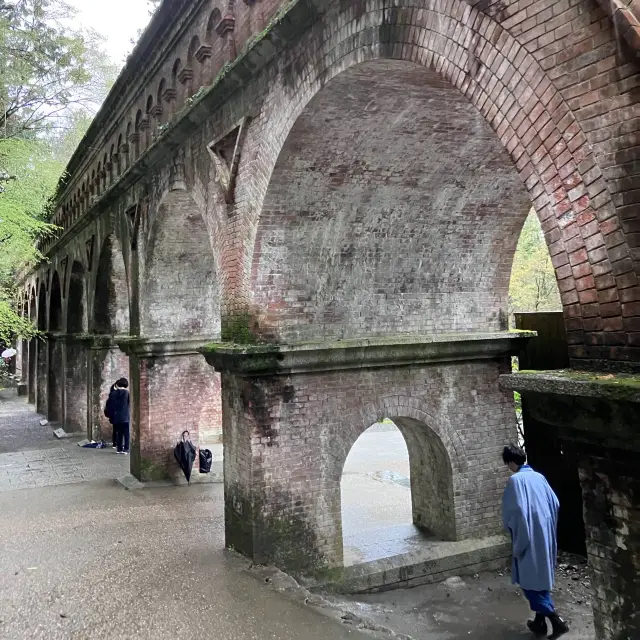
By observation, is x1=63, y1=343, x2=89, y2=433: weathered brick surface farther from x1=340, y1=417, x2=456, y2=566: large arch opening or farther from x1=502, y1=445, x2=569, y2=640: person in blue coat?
x1=502, y1=445, x2=569, y2=640: person in blue coat

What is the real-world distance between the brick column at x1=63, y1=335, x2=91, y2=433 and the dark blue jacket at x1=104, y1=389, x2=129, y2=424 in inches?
167

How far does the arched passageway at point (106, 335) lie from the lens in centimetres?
1458

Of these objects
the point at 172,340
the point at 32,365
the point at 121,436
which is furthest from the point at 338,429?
the point at 32,365

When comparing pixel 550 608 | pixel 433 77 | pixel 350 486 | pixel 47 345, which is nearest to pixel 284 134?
pixel 433 77

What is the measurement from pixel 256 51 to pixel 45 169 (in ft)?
32.6

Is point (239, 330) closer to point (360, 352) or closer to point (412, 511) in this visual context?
point (360, 352)

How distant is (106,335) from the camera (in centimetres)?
1449

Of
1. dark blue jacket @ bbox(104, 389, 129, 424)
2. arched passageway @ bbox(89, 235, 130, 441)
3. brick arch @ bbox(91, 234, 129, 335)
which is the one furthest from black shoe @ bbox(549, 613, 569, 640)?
brick arch @ bbox(91, 234, 129, 335)

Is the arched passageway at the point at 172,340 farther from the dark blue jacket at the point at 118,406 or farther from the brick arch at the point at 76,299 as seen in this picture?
the brick arch at the point at 76,299

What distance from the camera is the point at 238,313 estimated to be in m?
7.10

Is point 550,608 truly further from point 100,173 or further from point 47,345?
point 47,345

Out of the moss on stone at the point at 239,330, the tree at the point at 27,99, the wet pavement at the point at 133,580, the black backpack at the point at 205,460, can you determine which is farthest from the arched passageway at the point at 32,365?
the moss on stone at the point at 239,330

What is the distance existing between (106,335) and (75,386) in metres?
4.22

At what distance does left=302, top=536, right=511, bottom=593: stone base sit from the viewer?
6.86m
